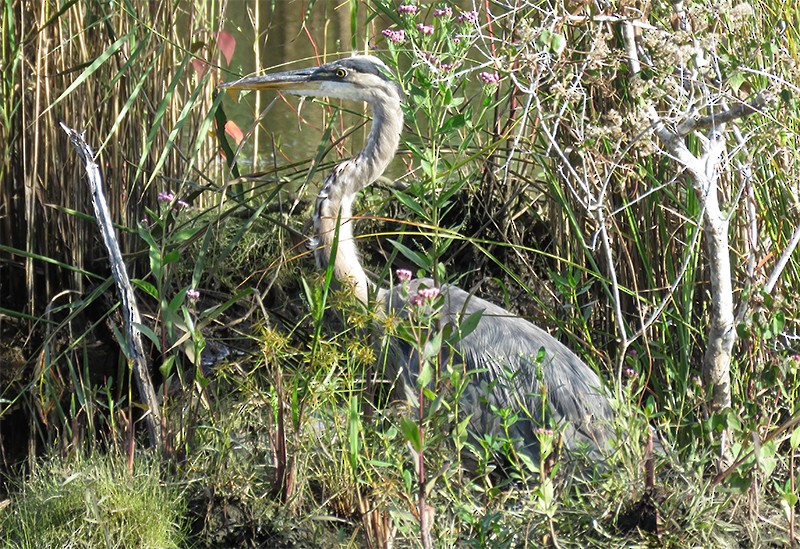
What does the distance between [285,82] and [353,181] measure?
15.0 inches

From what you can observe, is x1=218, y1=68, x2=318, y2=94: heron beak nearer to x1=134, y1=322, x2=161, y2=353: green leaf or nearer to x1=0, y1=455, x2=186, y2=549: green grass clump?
x1=134, y1=322, x2=161, y2=353: green leaf

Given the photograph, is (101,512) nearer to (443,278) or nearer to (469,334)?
(443,278)

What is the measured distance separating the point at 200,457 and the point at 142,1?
139 cm

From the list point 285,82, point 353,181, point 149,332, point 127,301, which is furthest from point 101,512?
point 285,82

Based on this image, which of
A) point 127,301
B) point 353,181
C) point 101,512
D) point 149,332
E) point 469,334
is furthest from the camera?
point 353,181

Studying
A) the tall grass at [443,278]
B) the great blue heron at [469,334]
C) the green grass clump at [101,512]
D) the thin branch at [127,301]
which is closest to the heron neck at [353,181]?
the great blue heron at [469,334]

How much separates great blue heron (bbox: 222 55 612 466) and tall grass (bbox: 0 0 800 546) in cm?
11

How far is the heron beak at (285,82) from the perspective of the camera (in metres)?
3.18

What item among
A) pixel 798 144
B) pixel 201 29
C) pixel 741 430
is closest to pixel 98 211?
pixel 201 29

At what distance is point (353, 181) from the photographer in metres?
3.13

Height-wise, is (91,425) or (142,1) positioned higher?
(142,1)

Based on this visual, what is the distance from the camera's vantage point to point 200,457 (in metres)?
2.40

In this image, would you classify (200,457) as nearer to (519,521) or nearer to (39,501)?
(39,501)

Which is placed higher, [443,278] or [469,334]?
[443,278]
